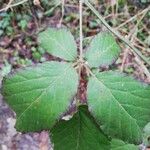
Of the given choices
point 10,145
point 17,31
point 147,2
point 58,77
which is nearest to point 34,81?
point 58,77

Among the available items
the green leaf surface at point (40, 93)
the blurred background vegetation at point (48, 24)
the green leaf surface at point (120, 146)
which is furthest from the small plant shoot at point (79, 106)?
the blurred background vegetation at point (48, 24)

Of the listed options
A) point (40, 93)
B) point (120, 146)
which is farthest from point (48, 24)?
point (40, 93)

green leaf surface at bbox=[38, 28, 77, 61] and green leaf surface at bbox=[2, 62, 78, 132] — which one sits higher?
green leaf surface at bbox=[38, 28, 77, 61]

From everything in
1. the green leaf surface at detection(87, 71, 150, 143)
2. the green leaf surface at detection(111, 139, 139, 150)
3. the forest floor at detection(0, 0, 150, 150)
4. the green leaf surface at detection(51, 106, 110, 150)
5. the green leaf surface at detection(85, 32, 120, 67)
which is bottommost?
the forest floor at detection(0, 0, 150, 150)

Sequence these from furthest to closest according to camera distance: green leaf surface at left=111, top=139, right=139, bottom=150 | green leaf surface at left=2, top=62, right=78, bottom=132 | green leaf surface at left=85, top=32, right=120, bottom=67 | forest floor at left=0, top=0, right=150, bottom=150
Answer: forest floor at left=0, top=0, right=150, bottom=150 → green leaf surface at left=111, top=139, right=139, bottom=150 → green leaf surface at left=85, top=32, right=120, bottom=67 → green leaf surface at left=2, top=62, right=78, bottom=132

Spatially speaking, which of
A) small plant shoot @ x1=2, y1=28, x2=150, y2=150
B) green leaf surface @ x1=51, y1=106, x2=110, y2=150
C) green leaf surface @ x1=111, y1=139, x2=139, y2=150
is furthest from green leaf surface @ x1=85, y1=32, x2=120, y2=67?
green leaf surface @ x1=111, y1=139, x2=139, y2=150

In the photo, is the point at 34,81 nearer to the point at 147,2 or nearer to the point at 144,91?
the point at 144,91

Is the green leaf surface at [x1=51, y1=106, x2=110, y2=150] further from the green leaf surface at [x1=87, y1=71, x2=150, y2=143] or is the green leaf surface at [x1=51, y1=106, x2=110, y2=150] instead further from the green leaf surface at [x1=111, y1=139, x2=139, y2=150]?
the green leaf surface at [x1=111, y1=139, x2=139, y2=150]
